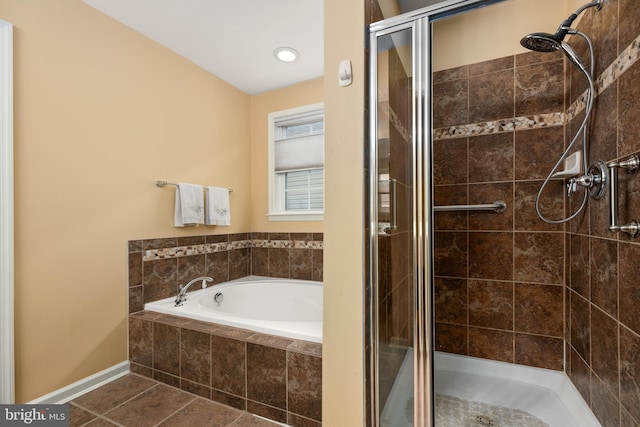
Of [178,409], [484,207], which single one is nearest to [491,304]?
[484,207]

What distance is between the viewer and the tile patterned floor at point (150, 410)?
1441 mm

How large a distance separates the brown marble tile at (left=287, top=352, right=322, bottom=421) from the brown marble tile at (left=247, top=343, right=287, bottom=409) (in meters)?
0.04

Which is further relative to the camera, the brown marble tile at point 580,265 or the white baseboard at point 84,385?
the white baseboard at point 84,385

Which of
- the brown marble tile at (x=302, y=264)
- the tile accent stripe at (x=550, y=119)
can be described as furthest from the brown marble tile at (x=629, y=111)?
the brown marble tile at (x=302, y=264)

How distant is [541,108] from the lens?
1.70 meters

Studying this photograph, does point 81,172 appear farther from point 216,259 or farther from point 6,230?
point 216,259

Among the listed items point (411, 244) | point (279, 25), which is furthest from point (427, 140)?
point (279, 25)

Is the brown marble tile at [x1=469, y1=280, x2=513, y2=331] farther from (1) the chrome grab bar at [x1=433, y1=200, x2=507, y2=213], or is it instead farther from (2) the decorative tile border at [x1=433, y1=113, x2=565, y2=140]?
(2) the decorative tile border at [x1=433, y1=113, x2=565, y2=140]

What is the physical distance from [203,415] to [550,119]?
261cm

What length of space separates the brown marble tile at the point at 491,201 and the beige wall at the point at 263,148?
61.8 inches

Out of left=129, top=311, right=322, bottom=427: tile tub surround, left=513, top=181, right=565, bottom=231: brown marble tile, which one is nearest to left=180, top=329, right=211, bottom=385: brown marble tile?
left=129, top=311, right=322, bottom=427: tile tub surround

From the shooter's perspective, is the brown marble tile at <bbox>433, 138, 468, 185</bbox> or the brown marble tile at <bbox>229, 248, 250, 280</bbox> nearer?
the brown marble tile at <bbox>433, 138, 468, 185</bbox>

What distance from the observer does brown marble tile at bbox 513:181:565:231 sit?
1.66 meters

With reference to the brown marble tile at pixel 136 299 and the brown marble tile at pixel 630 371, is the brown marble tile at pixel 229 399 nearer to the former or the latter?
the brown marble tile at pixel 136 299
